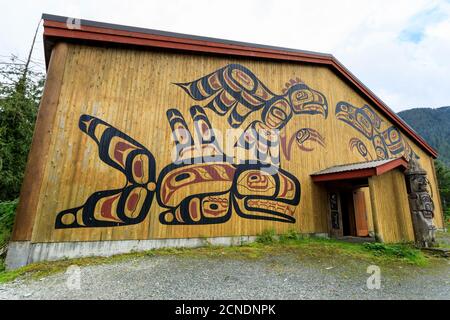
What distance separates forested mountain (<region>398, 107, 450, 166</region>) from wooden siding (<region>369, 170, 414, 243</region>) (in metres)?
81.7

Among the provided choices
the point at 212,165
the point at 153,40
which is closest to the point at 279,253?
the point at 212,165

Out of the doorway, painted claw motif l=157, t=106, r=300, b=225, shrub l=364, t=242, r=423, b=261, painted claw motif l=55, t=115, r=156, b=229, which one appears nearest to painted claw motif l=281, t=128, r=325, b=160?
painted claw motif l=157, t=106, r=300, b=225

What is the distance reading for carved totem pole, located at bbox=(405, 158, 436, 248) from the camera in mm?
7160

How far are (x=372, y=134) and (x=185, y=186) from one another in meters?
9.52

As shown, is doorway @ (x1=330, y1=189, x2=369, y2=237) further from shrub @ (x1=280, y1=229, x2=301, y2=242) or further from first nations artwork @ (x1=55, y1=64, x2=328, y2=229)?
shrub @ (x1=280, y1=229, x2=301, y2=242)

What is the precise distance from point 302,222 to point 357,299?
4.50 meters

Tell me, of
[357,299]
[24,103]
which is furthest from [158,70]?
[24,103]

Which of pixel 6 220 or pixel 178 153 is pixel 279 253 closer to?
pixel 178 153

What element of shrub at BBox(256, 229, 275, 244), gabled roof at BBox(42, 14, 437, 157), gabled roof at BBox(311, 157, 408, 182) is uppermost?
gabled roof at BBox(42, 14, 437, 157)

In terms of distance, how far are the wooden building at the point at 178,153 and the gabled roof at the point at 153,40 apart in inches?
1.5

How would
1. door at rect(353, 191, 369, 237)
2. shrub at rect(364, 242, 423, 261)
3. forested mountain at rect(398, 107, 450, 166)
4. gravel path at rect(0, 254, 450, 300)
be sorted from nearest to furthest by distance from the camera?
1. gravel path at rect(0, 254, 450, 300)
2. shrub at rect(364, 242, 423, 261)
3. door at rect(353, 191, 369, 237)
4. forested mountain at rect(398, 107, 450, 166)

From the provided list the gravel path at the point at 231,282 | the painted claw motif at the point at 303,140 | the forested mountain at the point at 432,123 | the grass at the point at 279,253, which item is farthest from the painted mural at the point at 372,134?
the forested mountain at the point at 432,123

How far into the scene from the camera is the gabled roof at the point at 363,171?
22.7ft
